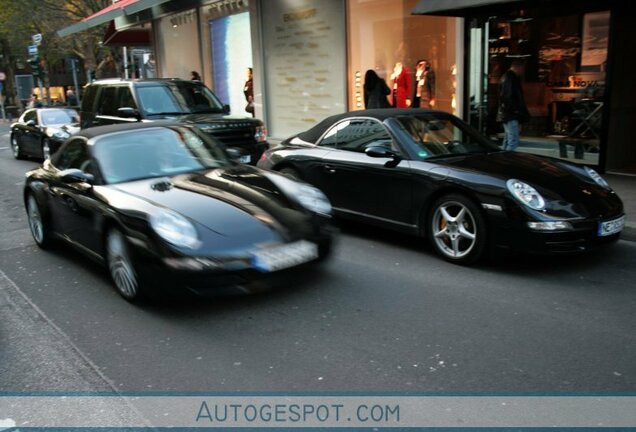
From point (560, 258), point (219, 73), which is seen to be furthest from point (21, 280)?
point (219, 73)

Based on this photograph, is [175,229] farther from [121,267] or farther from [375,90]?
[375,90]

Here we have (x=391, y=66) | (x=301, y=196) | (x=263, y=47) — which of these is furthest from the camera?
(x=263, y=47)

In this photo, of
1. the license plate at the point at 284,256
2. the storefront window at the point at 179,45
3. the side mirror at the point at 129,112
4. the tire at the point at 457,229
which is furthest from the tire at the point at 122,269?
the storefront window at the point at 179,45

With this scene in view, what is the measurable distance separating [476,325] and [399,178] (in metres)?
2.30

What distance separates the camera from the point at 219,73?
1988 cm

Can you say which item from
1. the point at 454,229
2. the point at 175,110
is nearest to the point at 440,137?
the point at 454,229

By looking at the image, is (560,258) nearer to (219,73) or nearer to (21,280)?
(21,280)

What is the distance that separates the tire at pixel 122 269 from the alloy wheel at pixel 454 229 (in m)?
2.88

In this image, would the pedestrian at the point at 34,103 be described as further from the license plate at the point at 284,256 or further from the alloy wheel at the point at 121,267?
the license plate at the point at 284,256

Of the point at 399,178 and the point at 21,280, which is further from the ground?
the point at 399,178

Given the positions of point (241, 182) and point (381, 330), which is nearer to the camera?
point (381, 330)

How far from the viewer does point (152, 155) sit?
587 cm

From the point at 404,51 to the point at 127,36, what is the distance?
16.8 meters

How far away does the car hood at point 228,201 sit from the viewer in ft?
15.5
